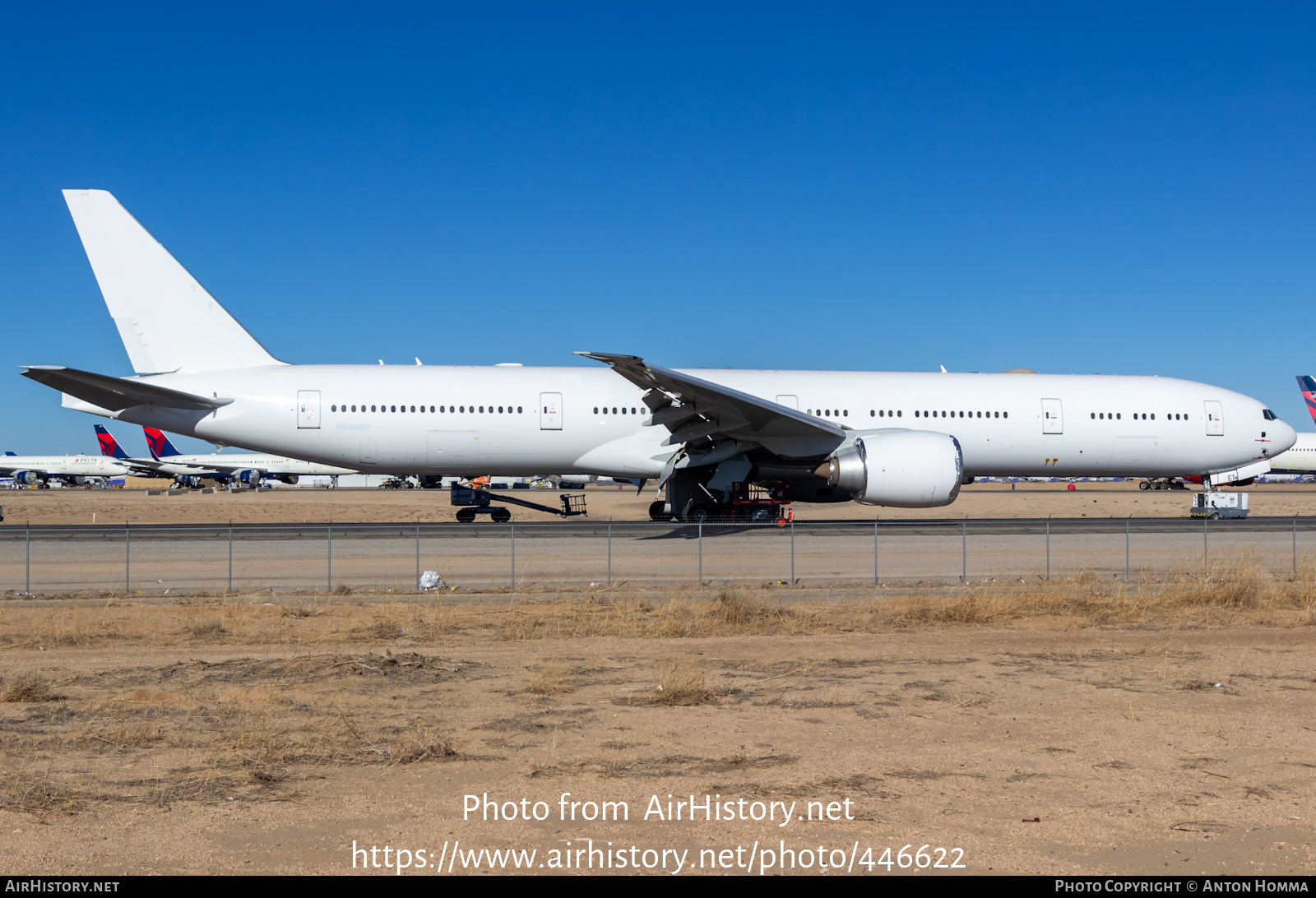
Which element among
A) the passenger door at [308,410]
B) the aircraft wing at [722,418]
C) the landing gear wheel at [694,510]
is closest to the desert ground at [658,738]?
the aircraft wing at [722,418]

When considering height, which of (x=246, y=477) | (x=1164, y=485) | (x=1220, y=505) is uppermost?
(x=246, y=477)

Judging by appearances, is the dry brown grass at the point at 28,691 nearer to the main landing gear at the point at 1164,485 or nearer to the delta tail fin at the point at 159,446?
the main landing gear at the point at 1164,485

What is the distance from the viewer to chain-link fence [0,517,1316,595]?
15.7 meters

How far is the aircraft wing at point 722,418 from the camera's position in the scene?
19672 mm

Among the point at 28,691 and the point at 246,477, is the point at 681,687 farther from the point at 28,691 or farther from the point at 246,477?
the point at 246,477

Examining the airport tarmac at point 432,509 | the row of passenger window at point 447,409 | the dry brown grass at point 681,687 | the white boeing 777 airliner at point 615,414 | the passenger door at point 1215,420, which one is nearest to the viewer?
the dry brown grass at point 681,687

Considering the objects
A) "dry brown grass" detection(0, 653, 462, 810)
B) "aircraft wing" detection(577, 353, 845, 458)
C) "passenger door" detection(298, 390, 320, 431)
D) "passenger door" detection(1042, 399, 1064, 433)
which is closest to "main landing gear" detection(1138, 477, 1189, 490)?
"passenger door" detection(1042, 399, 1064, 433)

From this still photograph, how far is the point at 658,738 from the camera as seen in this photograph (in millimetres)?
A: 6867

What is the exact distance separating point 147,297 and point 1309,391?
2690 inches

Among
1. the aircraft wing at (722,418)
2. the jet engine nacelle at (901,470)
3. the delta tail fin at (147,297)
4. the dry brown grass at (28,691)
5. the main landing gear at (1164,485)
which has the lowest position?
the dry brown grass at (28,691)

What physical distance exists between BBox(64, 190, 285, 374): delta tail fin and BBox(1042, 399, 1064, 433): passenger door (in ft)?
67.5

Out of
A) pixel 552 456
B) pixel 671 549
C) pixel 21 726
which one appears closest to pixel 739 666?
pixel 21 726

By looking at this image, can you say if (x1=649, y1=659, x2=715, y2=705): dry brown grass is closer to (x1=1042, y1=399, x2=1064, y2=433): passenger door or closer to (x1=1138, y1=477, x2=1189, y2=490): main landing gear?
(x1=1042, y1=399, x2=1064, y2=433): passenger door

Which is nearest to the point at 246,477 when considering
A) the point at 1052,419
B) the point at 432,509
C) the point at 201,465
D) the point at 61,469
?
the point at 201,465
